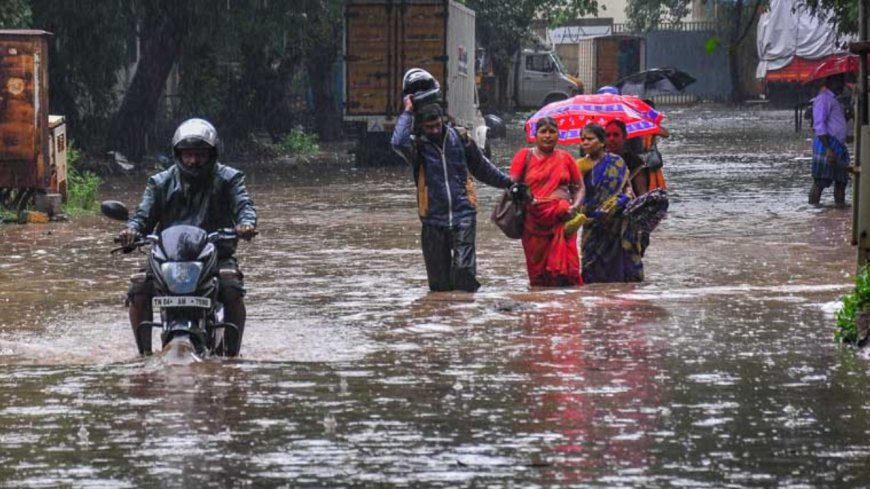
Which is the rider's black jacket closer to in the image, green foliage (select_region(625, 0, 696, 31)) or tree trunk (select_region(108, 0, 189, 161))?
tree trunk (select_region(108, 0, 189, 161))

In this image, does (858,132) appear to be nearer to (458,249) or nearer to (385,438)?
(458,249)

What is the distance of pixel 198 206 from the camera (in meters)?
9.27

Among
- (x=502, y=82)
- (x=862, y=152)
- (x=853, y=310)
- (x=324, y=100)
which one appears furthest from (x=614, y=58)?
(x=853, y=310)

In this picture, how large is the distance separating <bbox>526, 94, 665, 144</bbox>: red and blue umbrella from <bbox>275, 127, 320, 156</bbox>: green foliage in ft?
64.6

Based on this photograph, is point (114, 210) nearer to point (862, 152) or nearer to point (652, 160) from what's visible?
point (862, 152)

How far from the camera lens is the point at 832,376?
8812 mm

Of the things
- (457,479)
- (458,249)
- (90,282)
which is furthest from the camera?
(90,282)

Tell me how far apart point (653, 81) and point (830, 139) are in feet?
105

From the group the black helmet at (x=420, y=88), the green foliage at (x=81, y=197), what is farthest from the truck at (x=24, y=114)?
the black helmet at (x=420, y=88)

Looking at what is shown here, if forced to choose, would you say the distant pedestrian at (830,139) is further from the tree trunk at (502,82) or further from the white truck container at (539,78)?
the white truck container at (539,78)

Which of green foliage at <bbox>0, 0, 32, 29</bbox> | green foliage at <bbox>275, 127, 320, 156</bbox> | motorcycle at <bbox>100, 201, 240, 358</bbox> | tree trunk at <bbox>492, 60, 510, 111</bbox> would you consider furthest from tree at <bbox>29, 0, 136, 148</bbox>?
tree trunk at <bbox>492, 60, 510, 111</bbox>

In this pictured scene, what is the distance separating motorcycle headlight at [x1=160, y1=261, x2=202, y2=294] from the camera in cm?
869

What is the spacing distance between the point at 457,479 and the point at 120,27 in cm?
2202

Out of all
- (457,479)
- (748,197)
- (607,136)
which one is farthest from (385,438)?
(748,197)
